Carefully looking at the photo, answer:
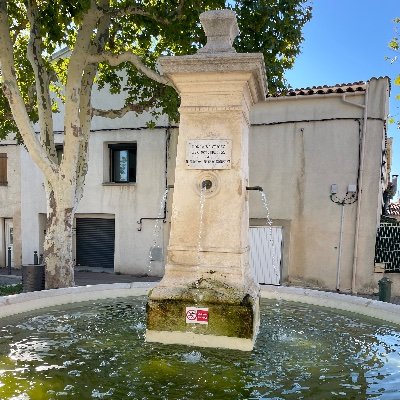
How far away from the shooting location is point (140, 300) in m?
6.36

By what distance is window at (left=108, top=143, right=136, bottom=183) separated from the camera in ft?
47.9

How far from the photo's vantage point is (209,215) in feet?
14.2

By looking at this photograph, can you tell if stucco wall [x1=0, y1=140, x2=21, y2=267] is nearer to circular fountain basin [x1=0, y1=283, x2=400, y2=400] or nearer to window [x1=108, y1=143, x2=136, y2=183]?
window [x1=108, y1=143, x2=136, y2=183]

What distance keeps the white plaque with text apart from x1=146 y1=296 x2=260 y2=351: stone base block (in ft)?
4.78

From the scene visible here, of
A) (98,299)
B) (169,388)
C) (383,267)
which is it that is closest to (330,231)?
(383,267)

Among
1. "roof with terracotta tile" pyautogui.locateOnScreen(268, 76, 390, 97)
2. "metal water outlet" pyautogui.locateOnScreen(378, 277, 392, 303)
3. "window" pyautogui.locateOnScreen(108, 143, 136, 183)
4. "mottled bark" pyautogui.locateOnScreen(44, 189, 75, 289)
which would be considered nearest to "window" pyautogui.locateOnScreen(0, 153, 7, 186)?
"window" pyautogui.locateOnScreen(108, 143, 136, 183)

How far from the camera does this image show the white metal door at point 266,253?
12242 mm

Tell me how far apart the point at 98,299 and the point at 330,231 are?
753 cm

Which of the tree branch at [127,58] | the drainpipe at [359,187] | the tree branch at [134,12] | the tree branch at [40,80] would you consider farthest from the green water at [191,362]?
the tree branch at [134,12]

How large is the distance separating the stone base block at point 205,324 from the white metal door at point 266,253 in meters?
8.12

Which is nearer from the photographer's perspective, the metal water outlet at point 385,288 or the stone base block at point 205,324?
the stone base block at point 205,324

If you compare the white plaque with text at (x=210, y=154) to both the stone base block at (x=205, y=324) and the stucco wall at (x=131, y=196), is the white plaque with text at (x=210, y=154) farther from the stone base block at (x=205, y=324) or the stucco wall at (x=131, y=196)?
the stucco wall at (x=131, y=196)

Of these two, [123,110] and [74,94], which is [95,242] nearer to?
[123,110]

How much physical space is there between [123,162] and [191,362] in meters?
11.6
